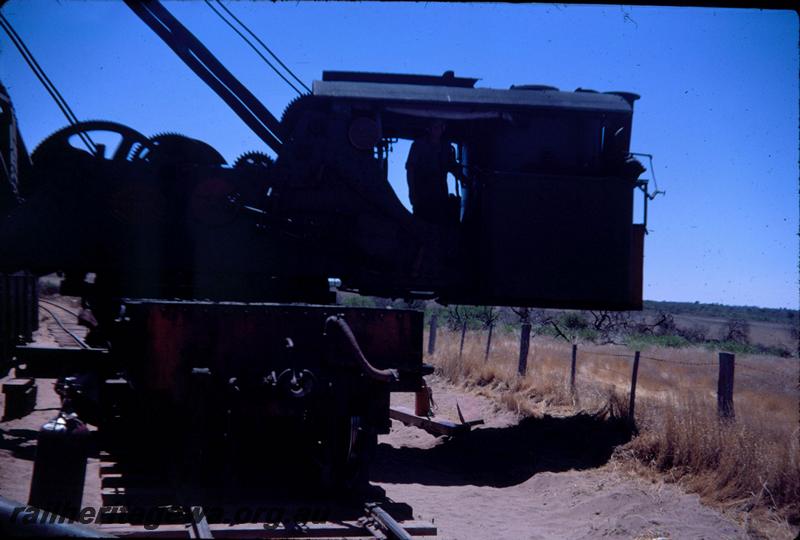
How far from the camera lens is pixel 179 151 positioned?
702 cm

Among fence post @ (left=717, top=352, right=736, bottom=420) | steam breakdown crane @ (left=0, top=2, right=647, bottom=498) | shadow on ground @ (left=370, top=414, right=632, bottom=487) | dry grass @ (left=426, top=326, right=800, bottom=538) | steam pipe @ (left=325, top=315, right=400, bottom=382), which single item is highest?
steam breakdown crane @ (left=0, top=2, right=647, bottom=498)

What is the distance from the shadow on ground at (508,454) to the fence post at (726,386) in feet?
3.94

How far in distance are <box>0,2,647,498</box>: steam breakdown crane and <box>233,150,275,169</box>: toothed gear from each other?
2 centimetres

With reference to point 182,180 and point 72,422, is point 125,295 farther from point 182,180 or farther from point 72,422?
point 72,422

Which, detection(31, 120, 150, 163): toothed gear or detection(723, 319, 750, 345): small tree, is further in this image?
detection(723, 319, 750, 345): small tree

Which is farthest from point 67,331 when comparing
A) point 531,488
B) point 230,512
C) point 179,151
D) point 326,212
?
point 230,512

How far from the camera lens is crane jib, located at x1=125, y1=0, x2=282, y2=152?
24.7ft

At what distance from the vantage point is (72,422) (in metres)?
3.68

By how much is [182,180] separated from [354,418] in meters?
3.35

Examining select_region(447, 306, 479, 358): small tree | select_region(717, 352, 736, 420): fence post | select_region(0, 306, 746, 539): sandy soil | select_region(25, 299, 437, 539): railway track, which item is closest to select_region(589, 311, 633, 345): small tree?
select_region(0, 306, 746, 539): sandy soil

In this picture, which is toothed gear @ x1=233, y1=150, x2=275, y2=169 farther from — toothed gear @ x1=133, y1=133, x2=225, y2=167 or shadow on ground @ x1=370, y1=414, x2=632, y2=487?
shadow on ground @ x1=370, y1=414, x2=632, y2=487

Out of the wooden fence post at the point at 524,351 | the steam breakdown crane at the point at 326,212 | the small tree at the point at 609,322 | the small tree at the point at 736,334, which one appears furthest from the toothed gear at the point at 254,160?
the small tree at the point at 736,334

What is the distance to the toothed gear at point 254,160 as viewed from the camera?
277 inches

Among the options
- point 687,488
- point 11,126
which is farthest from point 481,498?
Result: point 11,126
